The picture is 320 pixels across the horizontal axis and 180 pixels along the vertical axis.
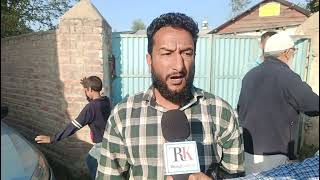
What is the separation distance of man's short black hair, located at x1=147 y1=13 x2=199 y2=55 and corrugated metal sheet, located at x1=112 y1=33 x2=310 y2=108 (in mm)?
3748

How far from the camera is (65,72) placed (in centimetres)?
502

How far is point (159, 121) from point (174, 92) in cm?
17

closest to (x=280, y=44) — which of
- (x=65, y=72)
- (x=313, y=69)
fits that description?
(x=65, y=72)

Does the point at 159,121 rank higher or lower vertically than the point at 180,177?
higher

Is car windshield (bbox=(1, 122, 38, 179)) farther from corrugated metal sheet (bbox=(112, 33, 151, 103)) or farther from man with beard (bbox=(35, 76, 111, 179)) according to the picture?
corrugated metal sheet (bbox=(112, 33, 151, 103))

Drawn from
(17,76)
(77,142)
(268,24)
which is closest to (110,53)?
(77,142)

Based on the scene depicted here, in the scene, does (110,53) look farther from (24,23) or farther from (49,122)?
(24,23)

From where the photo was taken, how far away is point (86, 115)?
3.79 metres

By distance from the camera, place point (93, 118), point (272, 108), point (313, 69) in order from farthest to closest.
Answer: point (313, 69) → point (93, 118) → point (272, 108)

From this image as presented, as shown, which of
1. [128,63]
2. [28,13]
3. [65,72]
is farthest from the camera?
[28,13]

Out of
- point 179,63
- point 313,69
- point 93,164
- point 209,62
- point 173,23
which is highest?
point 173,23

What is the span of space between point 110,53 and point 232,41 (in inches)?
79.7

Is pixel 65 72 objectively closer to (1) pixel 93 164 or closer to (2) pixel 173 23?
(1) pixel 93 164

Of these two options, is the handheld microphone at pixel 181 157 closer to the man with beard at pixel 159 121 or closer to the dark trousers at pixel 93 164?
the man with beard at pixel 159 121
